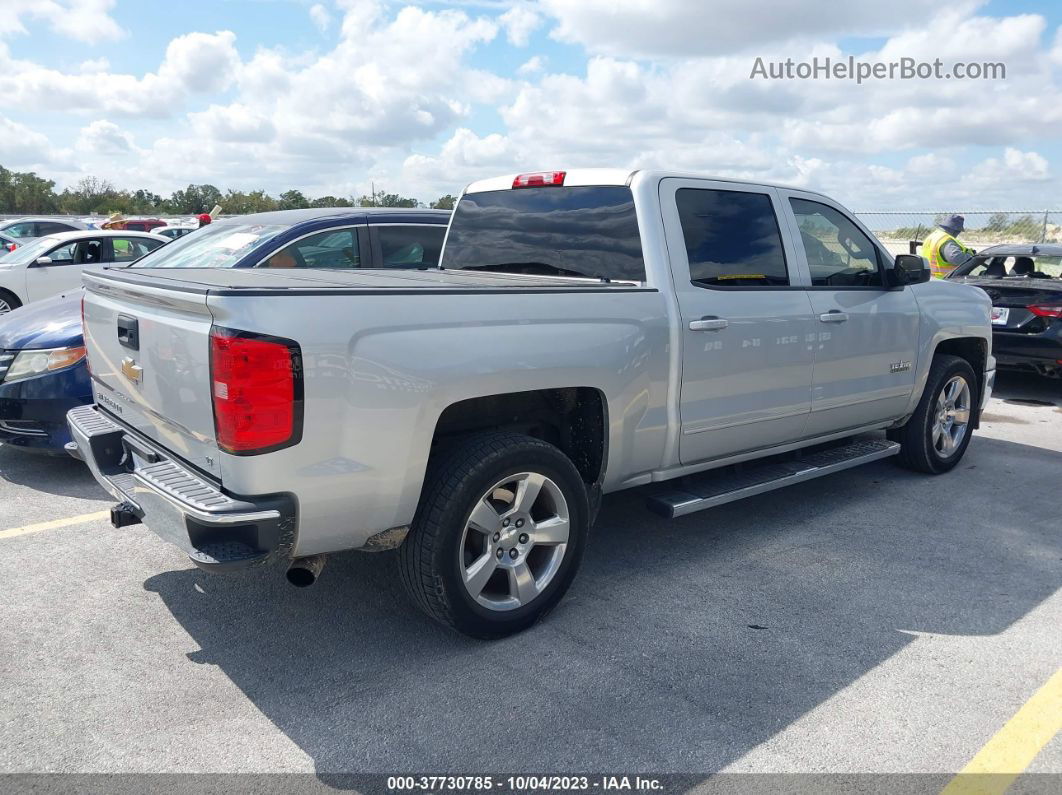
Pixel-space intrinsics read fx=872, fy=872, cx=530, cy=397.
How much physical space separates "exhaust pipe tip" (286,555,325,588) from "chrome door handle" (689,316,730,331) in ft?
6.43

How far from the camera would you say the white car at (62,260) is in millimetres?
11242

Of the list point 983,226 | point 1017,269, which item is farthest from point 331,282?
point 983,226

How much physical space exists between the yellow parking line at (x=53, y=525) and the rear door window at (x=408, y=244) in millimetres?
2682

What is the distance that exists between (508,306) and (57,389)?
3.37m

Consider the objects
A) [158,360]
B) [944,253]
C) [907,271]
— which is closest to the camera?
[158,360]

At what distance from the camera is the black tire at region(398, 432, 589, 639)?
3.25 metres

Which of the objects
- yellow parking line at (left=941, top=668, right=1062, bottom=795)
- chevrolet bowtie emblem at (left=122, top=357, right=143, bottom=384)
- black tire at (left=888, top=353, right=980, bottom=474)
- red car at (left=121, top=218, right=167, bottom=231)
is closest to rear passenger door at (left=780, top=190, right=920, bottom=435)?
black tire at (left=888, top=353, right=980, bottom=474)

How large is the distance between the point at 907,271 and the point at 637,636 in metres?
2.99

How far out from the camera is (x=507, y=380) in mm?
3363

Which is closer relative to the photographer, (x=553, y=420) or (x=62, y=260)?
(x=553, y=420)

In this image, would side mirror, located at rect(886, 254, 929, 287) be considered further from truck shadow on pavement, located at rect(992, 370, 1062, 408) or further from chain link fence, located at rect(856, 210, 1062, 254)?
chain link fence, located at rect(856, 210, 1062, 254)

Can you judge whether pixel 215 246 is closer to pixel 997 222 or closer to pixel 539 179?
pixel 539 179

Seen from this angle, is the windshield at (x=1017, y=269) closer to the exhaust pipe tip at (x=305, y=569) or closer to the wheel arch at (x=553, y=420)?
the wheel arch at (x=553, y=420)

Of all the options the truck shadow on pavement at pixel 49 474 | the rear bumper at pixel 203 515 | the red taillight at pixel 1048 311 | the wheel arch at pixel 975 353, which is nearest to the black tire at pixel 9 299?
the truck shadow on pavement at pixel 49 474
